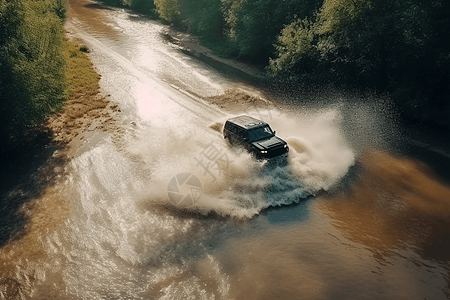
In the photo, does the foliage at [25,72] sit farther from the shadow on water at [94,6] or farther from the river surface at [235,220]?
the shadow on water at [94,6]

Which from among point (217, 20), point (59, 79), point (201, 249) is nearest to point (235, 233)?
point (201, 249)

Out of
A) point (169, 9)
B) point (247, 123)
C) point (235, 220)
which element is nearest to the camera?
point (235, 220)

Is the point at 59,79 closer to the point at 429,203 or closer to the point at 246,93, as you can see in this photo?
the point at 246,93

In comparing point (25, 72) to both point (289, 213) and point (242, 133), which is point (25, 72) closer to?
point (242, 133)

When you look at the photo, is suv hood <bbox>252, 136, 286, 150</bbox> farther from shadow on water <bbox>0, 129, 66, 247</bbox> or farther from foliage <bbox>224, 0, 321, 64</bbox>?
foliage <bbox>224, 0, 321, 64</bbox>

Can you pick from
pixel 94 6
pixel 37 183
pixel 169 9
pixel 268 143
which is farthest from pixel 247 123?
pixel 94 6

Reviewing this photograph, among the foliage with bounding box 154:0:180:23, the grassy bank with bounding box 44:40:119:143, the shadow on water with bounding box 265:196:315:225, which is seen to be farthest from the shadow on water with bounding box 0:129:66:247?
the foliage with bounding box 154:0:180:23
